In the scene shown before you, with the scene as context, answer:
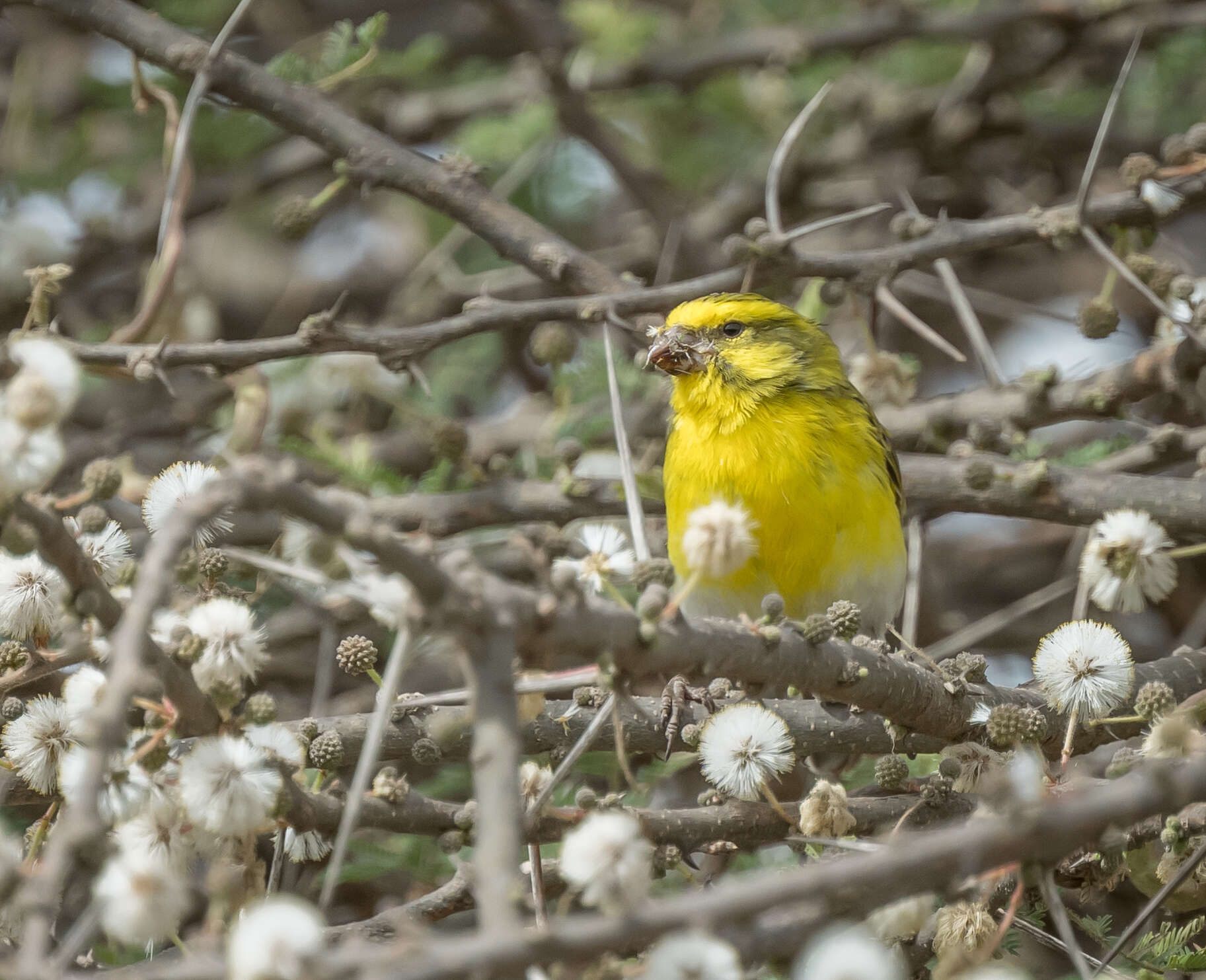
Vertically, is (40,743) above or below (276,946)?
above

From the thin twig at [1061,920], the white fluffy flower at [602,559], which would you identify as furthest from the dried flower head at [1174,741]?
the white fluffy flower at [602,559]

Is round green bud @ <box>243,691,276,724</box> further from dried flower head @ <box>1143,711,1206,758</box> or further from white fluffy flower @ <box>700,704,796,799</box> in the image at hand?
dried flower head @ <box>1143,711,1206,758</box>

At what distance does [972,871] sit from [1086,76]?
4985 mm

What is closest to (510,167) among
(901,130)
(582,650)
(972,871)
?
(901,130)

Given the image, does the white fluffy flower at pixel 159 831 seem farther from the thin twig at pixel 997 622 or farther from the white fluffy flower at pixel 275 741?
the thin twig at pixel 997 622

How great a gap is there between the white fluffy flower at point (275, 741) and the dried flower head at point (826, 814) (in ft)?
2.94

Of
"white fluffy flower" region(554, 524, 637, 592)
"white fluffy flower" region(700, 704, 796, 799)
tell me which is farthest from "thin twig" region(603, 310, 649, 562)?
"white fluffy flower" region(700, 704, 796, 799)

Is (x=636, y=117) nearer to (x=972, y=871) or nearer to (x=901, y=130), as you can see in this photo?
(x=901, y=130)

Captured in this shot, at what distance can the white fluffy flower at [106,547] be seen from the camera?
224 centimetres

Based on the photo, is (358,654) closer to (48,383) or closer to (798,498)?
(48,383)

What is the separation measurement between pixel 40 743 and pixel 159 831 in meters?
0.41

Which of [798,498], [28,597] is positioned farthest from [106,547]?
[798,498]

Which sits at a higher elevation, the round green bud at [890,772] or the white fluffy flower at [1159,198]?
the white fluffy flower at [1159,198]

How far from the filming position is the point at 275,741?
6.59ft
